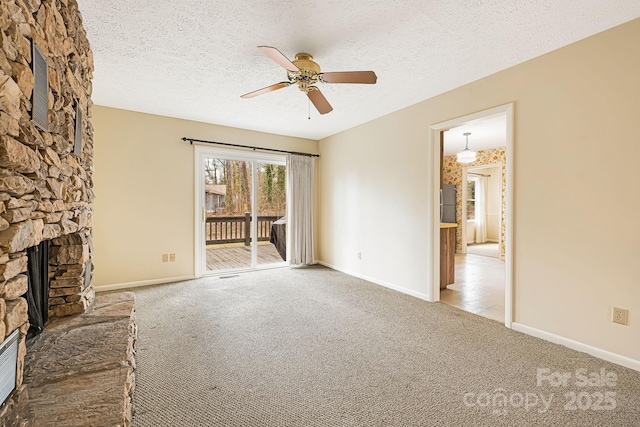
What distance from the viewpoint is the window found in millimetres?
8469

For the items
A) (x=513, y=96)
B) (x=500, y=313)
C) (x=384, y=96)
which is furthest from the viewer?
(x=384, y=96)

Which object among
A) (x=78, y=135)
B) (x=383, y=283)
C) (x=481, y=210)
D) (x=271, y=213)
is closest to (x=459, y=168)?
(x=481, y=210)

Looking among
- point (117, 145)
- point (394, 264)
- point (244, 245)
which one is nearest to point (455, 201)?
point (394, 264)

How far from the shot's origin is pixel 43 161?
54.4 inches

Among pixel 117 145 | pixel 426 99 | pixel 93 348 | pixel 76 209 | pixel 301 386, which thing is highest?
pixel 426 99

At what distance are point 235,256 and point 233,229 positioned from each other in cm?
51

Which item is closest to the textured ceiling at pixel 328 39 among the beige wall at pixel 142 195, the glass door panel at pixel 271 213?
the beige wall at pixel 142 195

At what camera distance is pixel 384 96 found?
3453 mm

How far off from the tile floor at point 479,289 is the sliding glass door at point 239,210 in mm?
3025

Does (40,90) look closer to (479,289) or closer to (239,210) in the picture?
(239,210)

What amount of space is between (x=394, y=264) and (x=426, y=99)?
7.17 ft

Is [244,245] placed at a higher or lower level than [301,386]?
higher

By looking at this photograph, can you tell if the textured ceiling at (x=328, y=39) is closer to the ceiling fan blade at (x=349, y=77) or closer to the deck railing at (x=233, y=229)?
the ceiling fan blade at (x=349, y=77)

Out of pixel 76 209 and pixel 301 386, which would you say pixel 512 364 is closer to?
pixel 301 386
